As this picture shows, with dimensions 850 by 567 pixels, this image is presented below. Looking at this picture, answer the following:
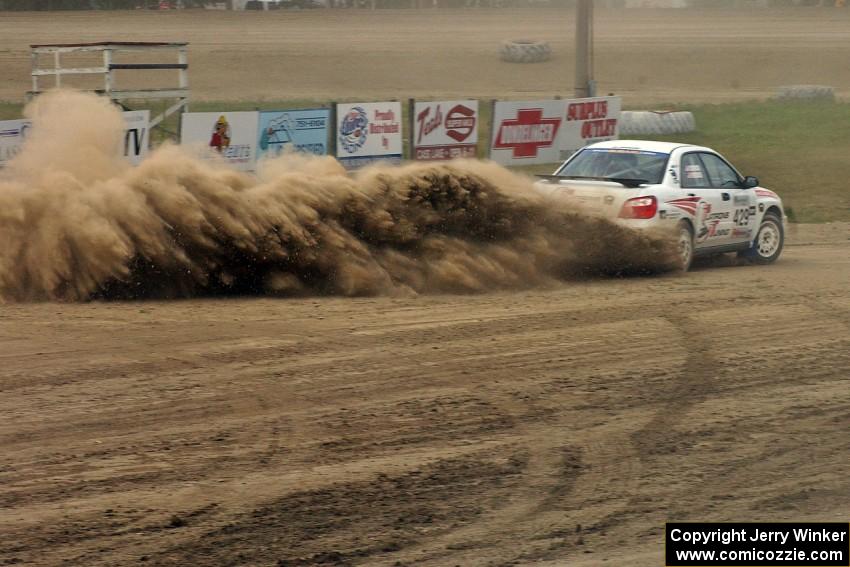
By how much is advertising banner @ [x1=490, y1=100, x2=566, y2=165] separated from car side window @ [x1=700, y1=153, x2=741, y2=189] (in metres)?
8.21

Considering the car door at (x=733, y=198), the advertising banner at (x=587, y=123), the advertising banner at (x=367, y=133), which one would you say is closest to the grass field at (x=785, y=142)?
the advertising banner at (x=587, y=123)

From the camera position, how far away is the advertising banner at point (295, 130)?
18.5 m

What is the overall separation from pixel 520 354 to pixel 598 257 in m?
3.65

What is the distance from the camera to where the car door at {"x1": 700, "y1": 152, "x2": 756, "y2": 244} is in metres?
13.0

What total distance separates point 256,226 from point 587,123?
46.6ft

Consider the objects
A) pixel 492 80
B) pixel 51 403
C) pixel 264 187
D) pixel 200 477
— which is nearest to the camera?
pixel 200 477

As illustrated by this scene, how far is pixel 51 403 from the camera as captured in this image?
22.2 ft

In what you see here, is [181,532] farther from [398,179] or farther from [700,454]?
[398,179]

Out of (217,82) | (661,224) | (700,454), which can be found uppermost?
(217,82)

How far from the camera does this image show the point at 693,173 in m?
12.6

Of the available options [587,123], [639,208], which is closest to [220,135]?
[587,123]

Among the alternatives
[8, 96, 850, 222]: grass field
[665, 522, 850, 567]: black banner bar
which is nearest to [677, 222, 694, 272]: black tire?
[8, 96, 850, 222]: grass field

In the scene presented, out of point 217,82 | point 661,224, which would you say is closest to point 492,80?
point 217,82

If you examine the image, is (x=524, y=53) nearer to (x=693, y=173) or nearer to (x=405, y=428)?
(x=693, y=173)
